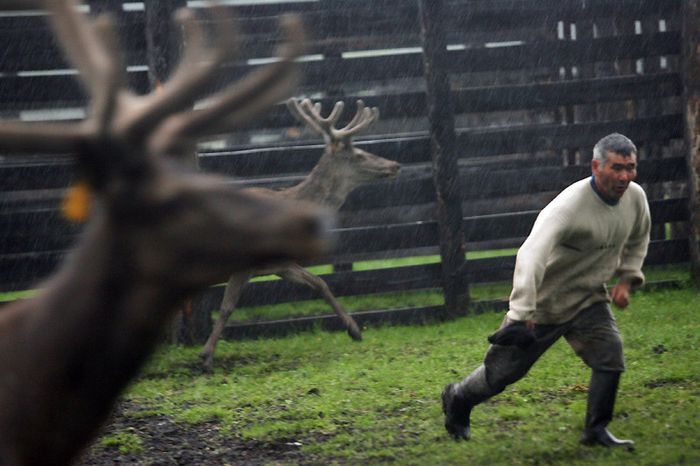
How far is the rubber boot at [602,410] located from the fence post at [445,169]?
16.1 feet

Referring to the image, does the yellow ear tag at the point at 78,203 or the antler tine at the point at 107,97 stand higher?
the antler tine at the point at 107,97

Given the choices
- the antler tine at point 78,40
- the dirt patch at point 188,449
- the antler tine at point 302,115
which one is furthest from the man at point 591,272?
the antler tine at point 302,115

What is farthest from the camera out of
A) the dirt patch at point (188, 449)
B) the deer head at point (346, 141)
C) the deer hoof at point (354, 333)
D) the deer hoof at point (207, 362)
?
the deer head at point (346, 141)

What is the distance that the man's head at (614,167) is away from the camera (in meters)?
5.64

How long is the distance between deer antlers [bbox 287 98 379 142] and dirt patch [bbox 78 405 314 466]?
3973mm

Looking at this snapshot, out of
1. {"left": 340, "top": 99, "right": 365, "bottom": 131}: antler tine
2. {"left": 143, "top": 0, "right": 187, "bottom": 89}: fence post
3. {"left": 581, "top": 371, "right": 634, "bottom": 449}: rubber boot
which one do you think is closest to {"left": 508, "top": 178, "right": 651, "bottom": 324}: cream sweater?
{"left": 581, "top": 371, "right": 634, "bottom": 449}: rubber boot

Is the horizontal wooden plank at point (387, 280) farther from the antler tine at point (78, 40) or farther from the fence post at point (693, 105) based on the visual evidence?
the antler tine at point (78, 40)

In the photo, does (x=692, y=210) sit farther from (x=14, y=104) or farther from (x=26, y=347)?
(x=26, y=347)

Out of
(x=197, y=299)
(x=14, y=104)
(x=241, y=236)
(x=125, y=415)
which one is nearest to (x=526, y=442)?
(x=125, y=415)

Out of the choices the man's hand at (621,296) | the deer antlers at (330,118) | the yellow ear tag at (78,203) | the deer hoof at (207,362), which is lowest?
the deer hoof at (207,362)

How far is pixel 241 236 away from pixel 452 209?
7875mm

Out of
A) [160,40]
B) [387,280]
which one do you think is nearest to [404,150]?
[387,280]

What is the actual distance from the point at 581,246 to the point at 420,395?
2.12 metres

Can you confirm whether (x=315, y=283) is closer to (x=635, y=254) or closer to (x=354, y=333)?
(x=354, y=333)
